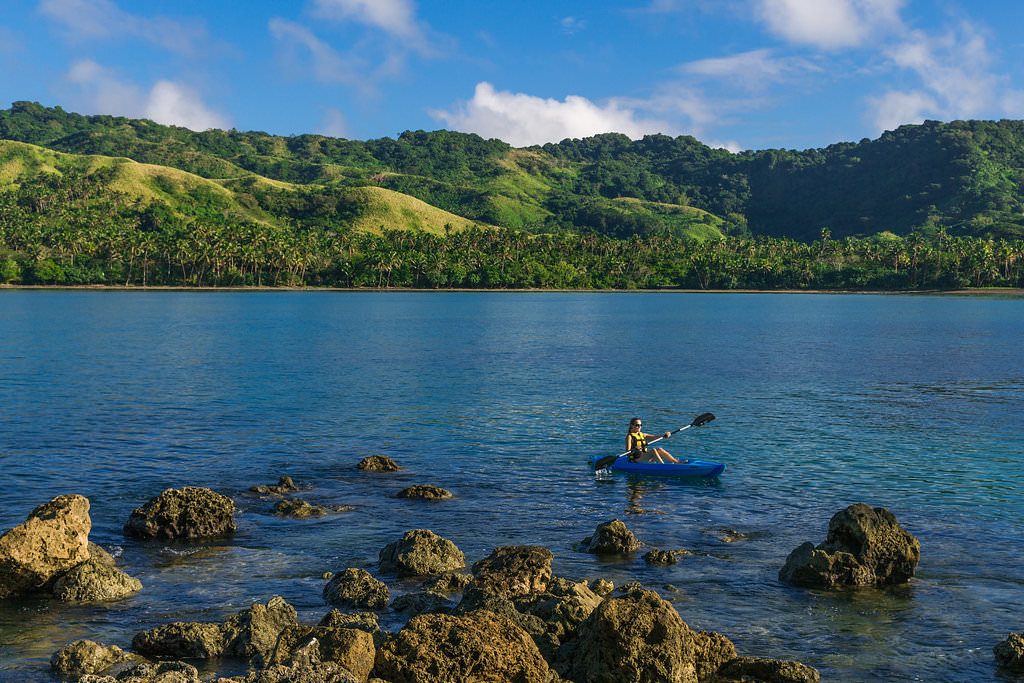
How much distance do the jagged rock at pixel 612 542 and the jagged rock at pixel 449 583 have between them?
4.64 metres

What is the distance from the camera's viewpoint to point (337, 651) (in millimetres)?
15000

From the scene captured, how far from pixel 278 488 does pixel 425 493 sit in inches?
223


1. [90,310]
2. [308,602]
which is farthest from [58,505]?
[90,310]

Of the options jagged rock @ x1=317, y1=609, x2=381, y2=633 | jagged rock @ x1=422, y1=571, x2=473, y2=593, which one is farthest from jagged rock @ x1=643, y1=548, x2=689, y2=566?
jagged rock @ x1=317, y1=609, x2=381, y2=633

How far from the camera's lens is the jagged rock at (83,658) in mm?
16875

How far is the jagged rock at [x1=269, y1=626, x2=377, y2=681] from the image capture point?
1473 cm

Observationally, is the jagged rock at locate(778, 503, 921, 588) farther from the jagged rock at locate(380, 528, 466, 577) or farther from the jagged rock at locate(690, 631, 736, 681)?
the jagged rock at locate(380, 528, 466, 577)

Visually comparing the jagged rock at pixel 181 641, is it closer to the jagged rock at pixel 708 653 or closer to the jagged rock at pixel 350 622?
the jagged rock at pixel 350 622

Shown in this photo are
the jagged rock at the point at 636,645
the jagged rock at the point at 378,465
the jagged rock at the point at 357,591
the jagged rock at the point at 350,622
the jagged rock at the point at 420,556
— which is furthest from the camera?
the jagged rock at the point at 378,465

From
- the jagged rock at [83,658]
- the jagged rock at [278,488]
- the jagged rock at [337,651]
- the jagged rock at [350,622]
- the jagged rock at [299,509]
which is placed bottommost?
the jagged rock at [278,488]

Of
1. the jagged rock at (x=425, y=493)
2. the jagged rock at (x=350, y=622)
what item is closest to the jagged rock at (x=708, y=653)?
the jagged rock at (x=350, y=622)

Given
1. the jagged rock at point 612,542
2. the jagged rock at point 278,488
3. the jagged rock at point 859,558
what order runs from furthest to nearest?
1. the jagged rock at point 278,488
2. the jagged rock at point 612,542
3. the jagged rock at point 859,558

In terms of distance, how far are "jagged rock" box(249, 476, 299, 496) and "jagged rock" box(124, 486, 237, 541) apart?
216 inches

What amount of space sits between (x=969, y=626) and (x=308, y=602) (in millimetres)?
15183
